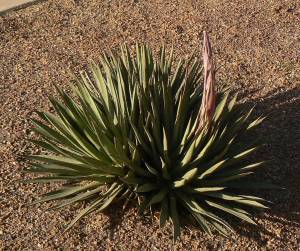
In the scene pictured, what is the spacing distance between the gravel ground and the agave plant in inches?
8.6

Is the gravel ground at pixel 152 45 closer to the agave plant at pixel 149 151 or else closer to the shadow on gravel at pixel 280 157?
the shadow on gravel at pixel 280 157

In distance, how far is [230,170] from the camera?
446cm

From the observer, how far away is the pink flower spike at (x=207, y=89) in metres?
3.58

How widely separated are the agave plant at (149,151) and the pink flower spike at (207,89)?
2cm

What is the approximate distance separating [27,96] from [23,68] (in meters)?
0.58

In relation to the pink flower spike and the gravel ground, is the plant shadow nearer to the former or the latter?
the gravel ground

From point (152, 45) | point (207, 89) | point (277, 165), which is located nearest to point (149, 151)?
point (207, 89)

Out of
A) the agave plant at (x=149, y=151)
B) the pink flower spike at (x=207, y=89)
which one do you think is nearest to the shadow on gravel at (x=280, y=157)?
the agave plant at (x=149, y=151)

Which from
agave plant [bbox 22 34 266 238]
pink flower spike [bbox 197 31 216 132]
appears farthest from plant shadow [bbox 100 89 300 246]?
pink flower spike [bbox 197 31 216 132]

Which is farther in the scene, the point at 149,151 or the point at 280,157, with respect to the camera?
the point at 280,157

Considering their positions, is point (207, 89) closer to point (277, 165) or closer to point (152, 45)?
point (277, 165)

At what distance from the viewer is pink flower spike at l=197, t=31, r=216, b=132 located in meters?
3.58

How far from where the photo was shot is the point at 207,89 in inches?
149

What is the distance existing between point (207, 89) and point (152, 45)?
3.01 m
